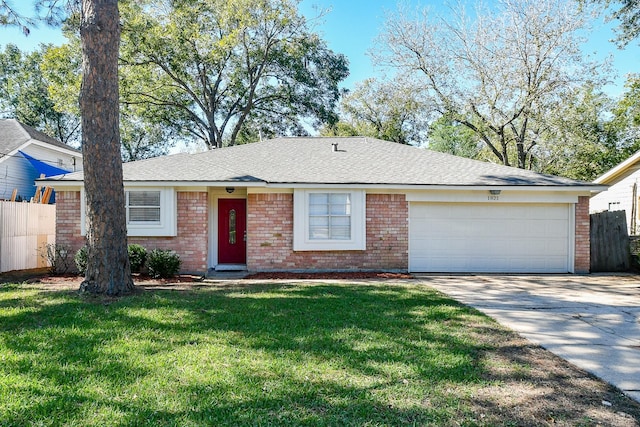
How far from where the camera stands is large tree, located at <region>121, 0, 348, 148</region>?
21859 millimetres

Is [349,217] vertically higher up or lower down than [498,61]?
lower down

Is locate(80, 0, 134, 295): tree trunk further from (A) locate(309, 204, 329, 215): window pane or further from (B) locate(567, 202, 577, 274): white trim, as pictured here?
(B) locate(567, 202, 577, 274): white trim

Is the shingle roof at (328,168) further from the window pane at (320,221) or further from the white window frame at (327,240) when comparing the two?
the window pane at (320,221)

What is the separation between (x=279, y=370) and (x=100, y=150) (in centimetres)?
569

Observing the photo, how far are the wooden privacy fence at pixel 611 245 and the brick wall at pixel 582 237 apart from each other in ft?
2.54

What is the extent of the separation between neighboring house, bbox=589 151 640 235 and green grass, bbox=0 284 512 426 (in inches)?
500

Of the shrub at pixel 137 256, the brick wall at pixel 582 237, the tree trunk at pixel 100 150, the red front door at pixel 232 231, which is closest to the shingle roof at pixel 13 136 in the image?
the shrub at pixel 137 256

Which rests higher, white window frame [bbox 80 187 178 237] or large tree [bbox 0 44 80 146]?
large tree [bbox 0 44 80 146]

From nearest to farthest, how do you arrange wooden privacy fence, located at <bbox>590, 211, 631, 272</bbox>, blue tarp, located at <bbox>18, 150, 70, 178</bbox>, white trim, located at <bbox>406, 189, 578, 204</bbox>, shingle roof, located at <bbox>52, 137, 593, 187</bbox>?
shingle roof, located at <bbox>52, 137, 593, 187</bbox> → white trim, located at <bbox>406, 189, 578, 204</bbox> → wooden privacy fence, located at <bbox>590, 211, 631, 272</bbox> → blue tarp, located at <bbox>18, 150, 70, 178</bbox>

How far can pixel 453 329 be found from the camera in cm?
555

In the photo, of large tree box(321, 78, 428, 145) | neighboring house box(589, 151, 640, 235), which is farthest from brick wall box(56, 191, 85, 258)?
large tree box(321, 78, 428, 145)

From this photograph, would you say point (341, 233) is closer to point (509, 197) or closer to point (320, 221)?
point (320, 221)

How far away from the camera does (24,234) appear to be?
1175 cm

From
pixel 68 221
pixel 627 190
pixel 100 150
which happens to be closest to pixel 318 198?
pixel 100 150
